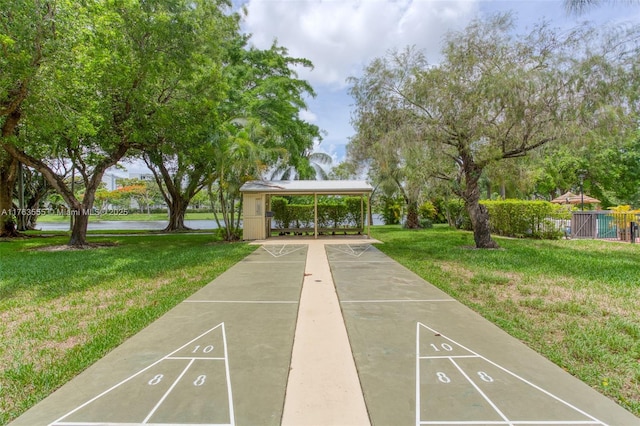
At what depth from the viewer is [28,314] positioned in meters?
4.73

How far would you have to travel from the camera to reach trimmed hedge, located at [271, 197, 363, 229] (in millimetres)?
18375

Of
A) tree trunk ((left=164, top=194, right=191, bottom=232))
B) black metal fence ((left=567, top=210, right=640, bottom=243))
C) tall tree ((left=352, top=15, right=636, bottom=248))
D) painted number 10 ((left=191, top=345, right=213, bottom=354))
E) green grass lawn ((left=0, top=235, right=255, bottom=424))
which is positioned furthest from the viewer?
tree trunk ((left=164, top=194, right=191, bottom=232))

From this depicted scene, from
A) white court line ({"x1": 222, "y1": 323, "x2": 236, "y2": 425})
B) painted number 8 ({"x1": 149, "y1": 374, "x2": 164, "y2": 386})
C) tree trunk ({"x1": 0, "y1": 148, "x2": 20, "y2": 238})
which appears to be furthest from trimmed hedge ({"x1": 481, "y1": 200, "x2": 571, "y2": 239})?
tree trunk ({"x1": 0, "y1": 148, "x2": 20, "y2": 238})

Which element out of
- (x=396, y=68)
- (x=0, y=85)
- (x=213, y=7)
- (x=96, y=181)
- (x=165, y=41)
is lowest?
(x=96, y=181)

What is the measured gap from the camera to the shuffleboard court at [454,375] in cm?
231

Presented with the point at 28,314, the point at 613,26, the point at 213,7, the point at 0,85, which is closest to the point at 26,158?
the point at 0,85

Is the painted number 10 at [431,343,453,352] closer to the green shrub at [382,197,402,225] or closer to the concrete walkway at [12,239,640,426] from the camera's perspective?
the concrete walkway at [12,239,640,426]

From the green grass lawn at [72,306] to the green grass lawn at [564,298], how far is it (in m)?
4.54

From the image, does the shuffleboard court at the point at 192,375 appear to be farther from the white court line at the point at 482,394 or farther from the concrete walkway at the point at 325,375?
the white court line at the point at 482,394

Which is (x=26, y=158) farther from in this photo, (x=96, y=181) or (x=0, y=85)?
(x=0, y=85)

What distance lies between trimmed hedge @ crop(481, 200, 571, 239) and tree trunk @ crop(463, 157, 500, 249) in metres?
3.78

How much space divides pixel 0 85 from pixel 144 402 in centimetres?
982

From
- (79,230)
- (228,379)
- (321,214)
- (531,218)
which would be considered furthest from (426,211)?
(228,379)

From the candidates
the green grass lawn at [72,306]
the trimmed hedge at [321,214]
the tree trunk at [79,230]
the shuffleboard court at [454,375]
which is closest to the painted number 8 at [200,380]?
the green grass lawn at [72,306]
